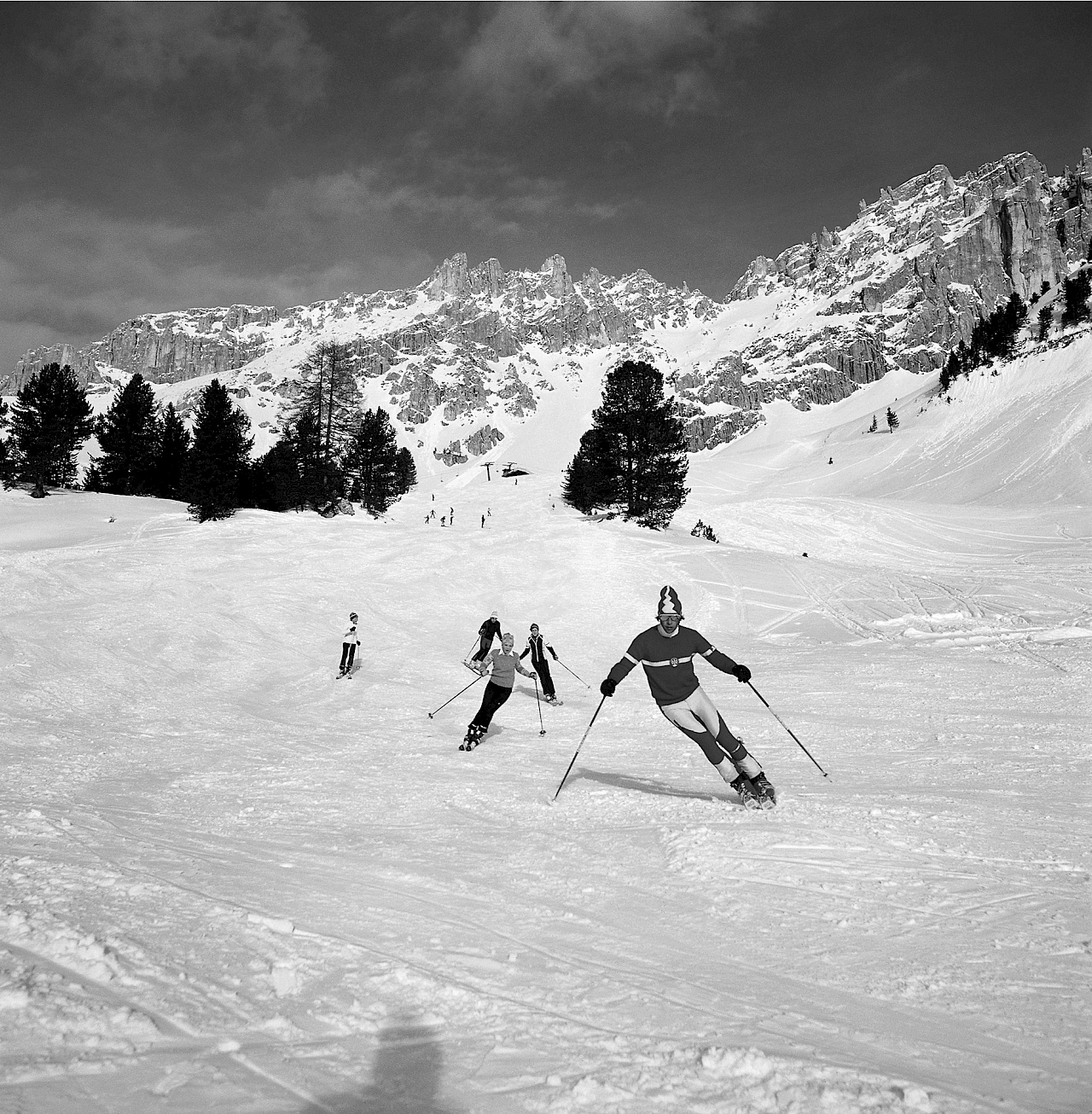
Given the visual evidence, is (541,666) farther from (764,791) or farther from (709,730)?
(764,791)

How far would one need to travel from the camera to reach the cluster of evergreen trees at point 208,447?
37.8m

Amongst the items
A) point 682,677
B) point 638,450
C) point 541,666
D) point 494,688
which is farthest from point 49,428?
point 682,677

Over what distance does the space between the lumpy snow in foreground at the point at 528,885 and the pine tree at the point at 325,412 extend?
93.7ft

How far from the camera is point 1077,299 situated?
249ft

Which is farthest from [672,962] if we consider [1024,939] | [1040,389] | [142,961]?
[1040,389]

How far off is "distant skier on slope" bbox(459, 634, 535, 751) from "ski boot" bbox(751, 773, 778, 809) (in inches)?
170

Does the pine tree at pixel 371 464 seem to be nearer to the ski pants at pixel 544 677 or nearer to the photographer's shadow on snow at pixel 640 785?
the ski pants at pixel 544 677

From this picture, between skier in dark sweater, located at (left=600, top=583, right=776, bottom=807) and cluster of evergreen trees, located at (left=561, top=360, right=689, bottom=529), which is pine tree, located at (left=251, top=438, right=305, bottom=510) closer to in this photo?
cluster of evergreen trees, located at (left=561, top=360, right=689, bottom=529)

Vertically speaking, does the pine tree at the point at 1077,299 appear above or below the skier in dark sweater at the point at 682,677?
above

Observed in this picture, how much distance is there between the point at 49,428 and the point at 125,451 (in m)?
11.6

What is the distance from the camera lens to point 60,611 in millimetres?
17109

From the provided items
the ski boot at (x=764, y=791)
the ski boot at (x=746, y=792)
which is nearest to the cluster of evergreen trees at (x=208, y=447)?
the ski boot at (x=746, y=792)

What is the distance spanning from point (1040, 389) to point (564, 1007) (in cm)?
7819

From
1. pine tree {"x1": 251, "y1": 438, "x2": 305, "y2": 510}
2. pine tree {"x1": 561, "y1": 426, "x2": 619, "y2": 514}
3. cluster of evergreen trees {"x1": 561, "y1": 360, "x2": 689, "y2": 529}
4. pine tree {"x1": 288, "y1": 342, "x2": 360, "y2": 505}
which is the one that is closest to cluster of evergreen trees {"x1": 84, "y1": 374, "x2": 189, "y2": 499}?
pine tree {"x1": 251, "y1": 438, "x2": 305, "y2": 510}
